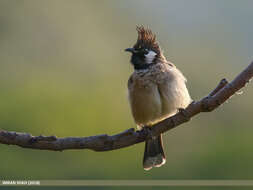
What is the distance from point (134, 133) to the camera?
15.6ft

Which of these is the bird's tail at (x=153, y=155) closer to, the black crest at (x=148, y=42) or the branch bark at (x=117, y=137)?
the black crest at (x=148, y=42)

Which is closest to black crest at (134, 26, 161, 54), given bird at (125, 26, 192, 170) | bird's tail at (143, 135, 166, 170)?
bird at (125, 26, 192, 170)

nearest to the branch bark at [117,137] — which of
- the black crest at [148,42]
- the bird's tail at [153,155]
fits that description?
the bird's tail at [153,155]

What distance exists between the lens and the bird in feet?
19.9

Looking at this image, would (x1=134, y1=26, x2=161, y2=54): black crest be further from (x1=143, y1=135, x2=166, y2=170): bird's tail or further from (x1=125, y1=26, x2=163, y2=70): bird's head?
(x1=143, y1=135, x2=166, y2=170): bird's tail

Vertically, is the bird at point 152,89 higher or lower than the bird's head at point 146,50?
lower

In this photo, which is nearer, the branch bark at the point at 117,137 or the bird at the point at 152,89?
the branch bark at the point at 117,137

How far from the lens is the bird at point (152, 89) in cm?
607

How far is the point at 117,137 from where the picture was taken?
4.66 m

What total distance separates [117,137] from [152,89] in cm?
159

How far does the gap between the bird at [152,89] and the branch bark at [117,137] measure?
1154mm

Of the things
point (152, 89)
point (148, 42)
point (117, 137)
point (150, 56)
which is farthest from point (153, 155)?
point (117, 137)

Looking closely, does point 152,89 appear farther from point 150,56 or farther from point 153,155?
point 153,155

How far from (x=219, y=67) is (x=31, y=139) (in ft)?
39.9
